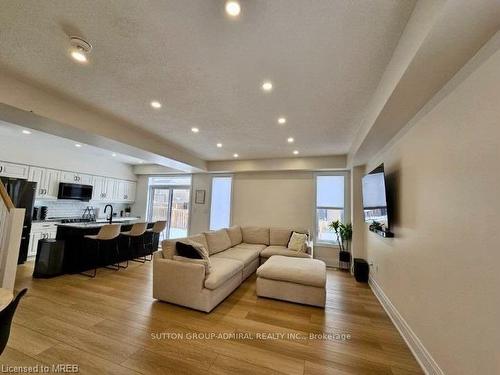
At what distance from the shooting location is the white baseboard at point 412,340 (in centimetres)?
180

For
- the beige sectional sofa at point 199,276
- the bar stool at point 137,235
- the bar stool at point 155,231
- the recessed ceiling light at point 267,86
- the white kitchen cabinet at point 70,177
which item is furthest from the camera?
the white kitchen cabinet at point 70,177

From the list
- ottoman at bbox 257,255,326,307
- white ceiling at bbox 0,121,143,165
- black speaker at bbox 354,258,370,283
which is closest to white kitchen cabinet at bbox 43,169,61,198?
white ceiling at bbox 0,121,143,165

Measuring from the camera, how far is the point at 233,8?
4.66ft

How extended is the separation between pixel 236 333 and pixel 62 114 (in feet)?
11.5

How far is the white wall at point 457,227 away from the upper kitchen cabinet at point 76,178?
295 inches

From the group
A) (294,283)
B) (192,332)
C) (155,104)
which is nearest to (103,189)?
(155,104)

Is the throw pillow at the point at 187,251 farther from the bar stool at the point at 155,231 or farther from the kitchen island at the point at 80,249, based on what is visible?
the bar stool at the point at 155,231

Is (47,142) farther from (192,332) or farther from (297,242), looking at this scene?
(297,242)

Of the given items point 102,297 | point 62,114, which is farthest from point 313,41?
point 102,297

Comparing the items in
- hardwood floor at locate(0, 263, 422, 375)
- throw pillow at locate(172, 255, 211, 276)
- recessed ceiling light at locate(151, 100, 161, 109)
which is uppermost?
recessed ceiling light at locate(151, 100, 161, 109)

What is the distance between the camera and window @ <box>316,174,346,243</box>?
17.9 ft

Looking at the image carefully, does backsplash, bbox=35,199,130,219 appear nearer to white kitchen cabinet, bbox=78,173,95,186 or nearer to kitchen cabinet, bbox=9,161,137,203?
kitchen cabinet, bbox=9,161,137,203

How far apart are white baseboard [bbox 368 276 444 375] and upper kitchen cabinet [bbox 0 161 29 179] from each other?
746 centimetres

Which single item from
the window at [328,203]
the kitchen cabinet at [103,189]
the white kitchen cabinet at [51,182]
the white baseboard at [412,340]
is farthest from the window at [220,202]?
the white baseboard at [412,340]
